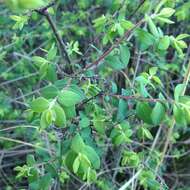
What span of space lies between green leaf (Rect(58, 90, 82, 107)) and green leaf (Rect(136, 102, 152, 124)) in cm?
16

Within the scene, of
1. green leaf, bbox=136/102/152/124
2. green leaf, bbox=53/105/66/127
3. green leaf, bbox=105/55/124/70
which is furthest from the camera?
green leaf, bbox=105/55/124/70

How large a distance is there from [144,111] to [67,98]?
198mm

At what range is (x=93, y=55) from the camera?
221 cm

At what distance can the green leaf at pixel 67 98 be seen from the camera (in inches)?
36.3

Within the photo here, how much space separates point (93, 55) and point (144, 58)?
1.65ft

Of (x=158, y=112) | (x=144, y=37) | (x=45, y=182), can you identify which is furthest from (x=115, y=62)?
(x=45, y=182)

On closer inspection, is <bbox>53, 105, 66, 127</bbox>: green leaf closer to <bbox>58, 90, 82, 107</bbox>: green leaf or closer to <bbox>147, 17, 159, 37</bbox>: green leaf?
<bbox>58, 90, 82, 107</bbox>: green leaf

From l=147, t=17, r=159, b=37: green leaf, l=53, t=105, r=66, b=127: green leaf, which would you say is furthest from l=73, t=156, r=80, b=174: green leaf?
l=147, t=17, r=159, b=37: green leaf

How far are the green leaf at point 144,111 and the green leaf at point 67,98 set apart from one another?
16 centimetres

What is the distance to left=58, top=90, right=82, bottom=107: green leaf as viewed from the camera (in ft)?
3.02

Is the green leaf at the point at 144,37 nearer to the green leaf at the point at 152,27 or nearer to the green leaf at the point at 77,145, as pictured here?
the green leaf at the point at 152,27

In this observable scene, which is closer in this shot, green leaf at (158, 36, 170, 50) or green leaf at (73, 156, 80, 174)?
green leaf at (73, 156, 80, 174)

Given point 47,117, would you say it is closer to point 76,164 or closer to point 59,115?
point 59,115

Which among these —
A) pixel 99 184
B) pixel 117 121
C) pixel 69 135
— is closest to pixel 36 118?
pixel 69 135
